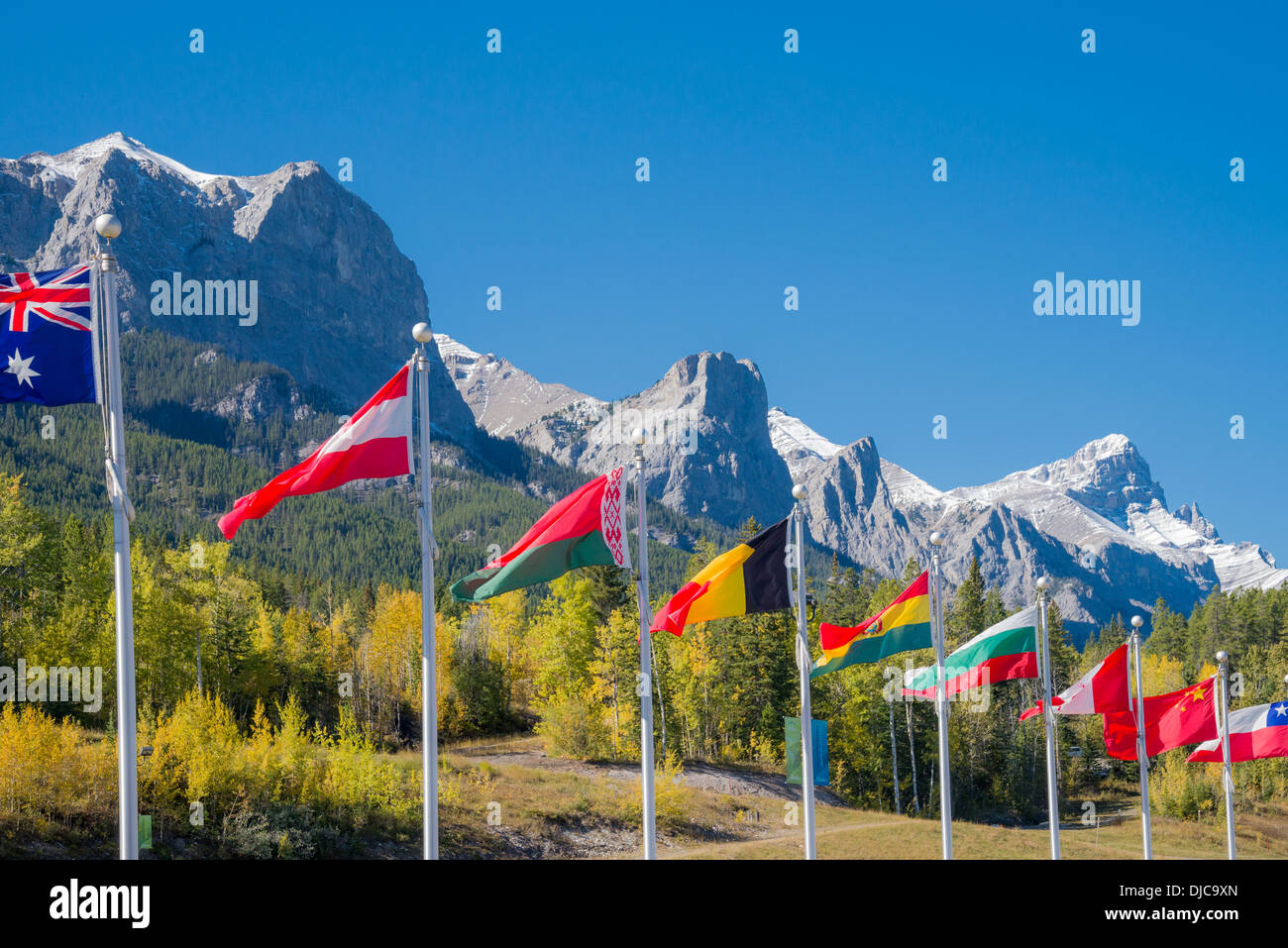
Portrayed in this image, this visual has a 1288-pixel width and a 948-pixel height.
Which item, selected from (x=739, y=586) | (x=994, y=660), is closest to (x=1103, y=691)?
(x=994, y=660)

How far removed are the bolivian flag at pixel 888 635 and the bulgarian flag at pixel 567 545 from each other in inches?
298

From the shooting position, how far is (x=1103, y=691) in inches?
1126

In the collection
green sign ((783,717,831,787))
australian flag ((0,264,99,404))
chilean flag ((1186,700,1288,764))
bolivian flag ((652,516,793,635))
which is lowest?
chilean flag ((1186,700,1288,764))

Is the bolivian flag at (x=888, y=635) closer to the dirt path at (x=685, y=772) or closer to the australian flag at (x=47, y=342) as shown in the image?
the australian flag at (x=47, y=342)

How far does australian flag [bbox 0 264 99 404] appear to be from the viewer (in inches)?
586

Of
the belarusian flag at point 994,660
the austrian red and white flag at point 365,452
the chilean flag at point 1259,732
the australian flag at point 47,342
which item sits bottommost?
the chilean flag at point 1259,732

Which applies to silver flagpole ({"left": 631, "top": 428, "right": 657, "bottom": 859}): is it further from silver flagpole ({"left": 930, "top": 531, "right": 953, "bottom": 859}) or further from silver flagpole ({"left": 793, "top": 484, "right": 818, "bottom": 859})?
silver flagpole ({"left": 930, "top": 531, "right": 953, "bottom": 859})

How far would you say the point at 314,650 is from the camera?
66.1 meters

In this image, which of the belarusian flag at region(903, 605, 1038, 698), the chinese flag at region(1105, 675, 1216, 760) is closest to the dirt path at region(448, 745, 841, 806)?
the chinese flag at region(1105, 675, 1216, 760)

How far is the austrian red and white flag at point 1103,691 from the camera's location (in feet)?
92.6

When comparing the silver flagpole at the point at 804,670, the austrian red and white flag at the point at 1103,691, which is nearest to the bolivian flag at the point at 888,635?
the silver flagpole at the point at 804,670

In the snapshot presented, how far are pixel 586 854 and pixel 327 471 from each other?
103 feet

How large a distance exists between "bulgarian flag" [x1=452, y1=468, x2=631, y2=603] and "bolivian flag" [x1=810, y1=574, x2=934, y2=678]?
7.56 metres
